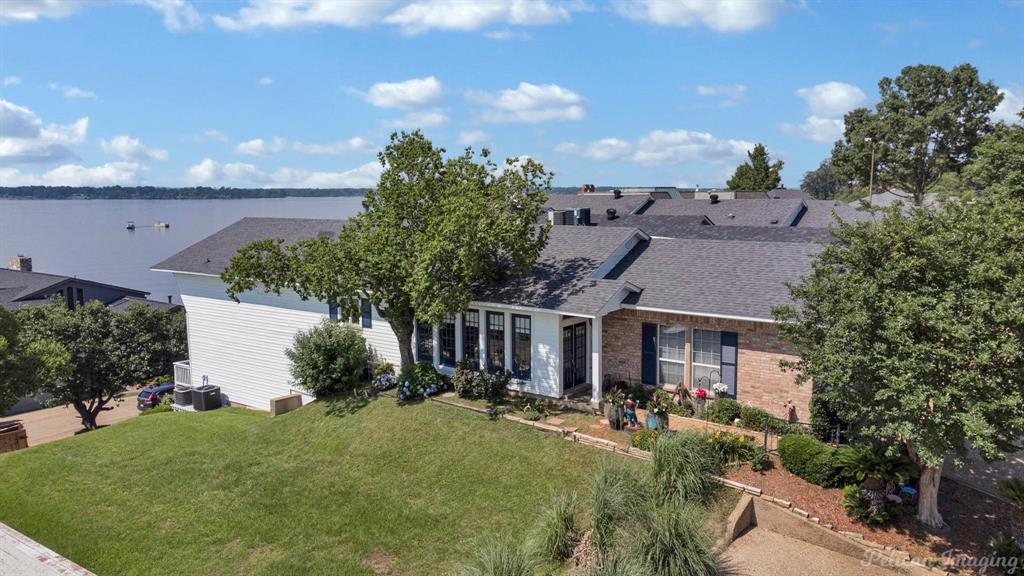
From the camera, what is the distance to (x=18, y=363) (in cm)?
2142

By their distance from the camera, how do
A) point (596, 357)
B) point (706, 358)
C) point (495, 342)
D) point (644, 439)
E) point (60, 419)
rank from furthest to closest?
1. point (60, 419)
2. point (495, 342)
3. point (596, 357)
4. point (706, 358)
5. point (644, 439)

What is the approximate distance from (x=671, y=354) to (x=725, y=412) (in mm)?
2619

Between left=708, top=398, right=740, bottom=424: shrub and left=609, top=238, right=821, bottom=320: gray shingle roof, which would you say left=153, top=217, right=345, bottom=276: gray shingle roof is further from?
left=708, top=398, right=740, bottom=424: shrub

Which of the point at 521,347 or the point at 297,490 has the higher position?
the point at 521,347

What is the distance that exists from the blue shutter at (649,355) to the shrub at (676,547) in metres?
8.52

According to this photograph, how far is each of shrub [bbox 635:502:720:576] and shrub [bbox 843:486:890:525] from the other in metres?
3.83

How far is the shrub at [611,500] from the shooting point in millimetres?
12305

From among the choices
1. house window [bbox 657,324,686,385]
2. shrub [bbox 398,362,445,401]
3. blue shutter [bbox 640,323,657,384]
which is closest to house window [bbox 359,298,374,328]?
shrub [bbox 398,362,445,401]

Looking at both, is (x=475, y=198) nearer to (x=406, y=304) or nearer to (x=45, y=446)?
(x=406, y=304)

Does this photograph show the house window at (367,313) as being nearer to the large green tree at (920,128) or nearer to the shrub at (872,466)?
the shrub at (872,466)

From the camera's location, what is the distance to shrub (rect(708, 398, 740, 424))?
57.5 feet

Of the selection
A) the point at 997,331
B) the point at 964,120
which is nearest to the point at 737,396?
the point at 997,331

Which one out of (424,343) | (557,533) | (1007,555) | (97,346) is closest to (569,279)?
(424,343)

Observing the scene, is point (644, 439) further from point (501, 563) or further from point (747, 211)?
point (747, 211)
